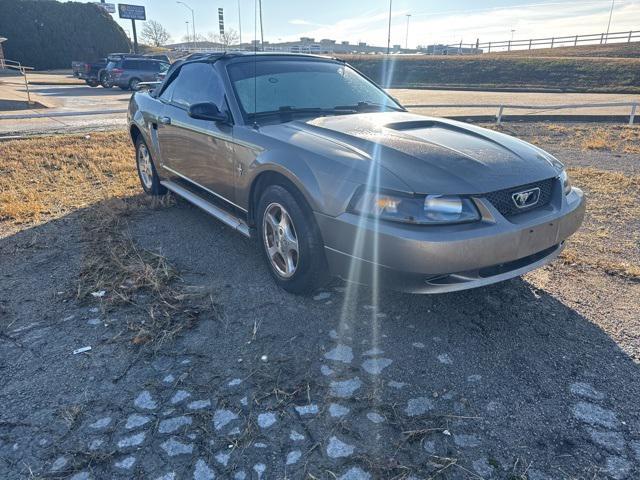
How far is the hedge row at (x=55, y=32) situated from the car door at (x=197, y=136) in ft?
157

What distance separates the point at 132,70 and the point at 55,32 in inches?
1007

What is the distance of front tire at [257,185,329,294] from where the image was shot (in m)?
3.07

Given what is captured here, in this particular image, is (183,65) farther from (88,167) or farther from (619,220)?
(619,220)

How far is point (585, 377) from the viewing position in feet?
8.26

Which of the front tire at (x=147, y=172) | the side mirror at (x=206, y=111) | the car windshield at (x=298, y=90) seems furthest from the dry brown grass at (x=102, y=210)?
the car windshield at (x=298, y=90)

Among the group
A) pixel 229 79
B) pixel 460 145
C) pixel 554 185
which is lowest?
pixel 554 185

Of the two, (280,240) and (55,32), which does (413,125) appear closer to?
(280,240)

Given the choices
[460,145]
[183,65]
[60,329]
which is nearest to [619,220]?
[460,145]

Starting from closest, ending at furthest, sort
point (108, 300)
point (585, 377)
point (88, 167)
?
1. point (585, 377)
2. point (108, 300)
3. point (88, 167)

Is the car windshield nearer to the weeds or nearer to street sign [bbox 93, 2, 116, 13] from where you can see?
the weeds

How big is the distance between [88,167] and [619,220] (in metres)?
6.99

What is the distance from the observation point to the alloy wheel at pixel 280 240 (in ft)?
10.6

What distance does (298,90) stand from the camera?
3.99m

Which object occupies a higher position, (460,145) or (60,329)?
(460,145)
